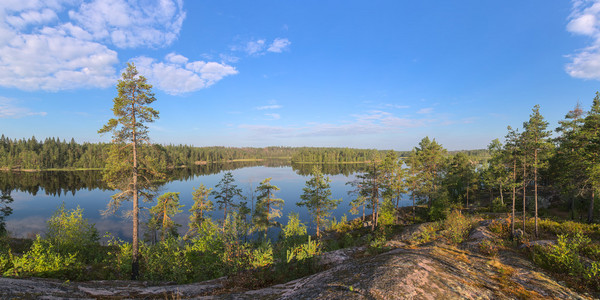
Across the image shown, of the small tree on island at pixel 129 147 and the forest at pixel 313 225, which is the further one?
the small tree on island at pixel 129 147

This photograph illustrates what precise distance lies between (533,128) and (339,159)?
158734 millimetres

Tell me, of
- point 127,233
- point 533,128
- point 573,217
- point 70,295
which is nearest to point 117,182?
point 70,295

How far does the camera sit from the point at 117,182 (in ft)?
46.5

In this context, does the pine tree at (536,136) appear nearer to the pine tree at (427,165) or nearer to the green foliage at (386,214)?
the green foliage at (386,214)

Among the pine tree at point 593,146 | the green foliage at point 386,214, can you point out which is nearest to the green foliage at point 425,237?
the green foliage at point 386,214

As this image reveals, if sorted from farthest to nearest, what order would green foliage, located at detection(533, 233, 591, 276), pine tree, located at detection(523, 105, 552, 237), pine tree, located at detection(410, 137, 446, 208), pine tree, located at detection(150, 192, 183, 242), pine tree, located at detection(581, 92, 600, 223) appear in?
pine tree, located at detection(410, 137, 446, 208)
pine tree, located at detection(150, 192, 183, 242)
pine tree, located at detection(581, 92, 600, 223)
pine tree, located at detection(523, 105, 552, 237)
green foliage, located at detection(533, 233, 591, 276)

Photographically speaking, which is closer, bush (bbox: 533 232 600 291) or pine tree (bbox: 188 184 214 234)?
bush (bbox: 533 232 600 291)

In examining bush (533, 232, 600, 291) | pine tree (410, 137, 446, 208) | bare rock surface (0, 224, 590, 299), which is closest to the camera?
bare rock surface (0, 224, 590, 299)

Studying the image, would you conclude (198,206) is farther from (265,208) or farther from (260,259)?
(260,259)

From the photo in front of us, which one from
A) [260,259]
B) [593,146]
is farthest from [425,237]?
[593,146]

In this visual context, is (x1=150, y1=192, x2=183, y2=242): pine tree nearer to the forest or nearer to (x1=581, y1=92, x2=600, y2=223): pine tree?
the forest

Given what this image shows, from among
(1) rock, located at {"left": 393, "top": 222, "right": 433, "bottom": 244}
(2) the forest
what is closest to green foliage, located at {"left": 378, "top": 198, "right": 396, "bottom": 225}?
(2) the forest

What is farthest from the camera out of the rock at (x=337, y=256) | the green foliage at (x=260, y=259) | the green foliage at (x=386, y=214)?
the green foliage at (x=386, y=214)

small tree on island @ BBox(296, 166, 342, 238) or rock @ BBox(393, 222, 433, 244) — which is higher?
small tree on island @ BBox(296, 166, 342, 238)
